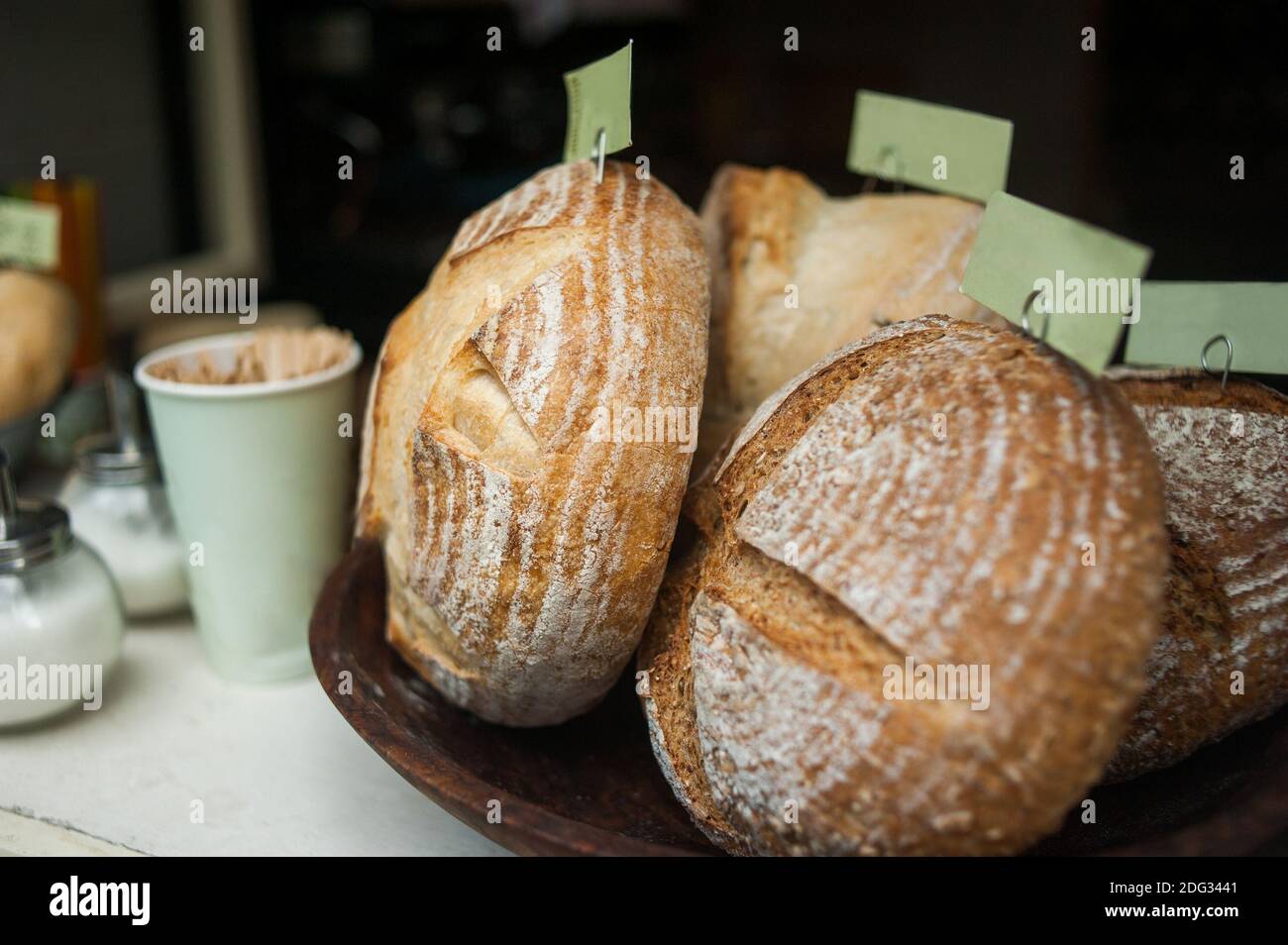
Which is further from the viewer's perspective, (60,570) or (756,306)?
(756,306)

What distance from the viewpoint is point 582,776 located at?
3.70 ft

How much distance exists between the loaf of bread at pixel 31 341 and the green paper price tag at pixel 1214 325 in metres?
1.68

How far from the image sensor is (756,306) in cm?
134

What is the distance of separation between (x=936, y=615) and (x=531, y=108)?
143 inches

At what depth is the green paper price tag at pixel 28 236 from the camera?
190 centimetres

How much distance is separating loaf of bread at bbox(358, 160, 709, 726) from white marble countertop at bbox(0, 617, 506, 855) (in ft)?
0.52

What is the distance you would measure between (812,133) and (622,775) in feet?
13.0

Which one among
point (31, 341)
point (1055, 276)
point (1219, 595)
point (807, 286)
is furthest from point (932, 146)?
point (31, 341)

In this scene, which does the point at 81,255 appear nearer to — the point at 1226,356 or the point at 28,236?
the point at 28,236

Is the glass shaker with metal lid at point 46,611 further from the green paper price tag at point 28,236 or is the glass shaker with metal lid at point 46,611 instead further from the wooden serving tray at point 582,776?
the green paper price tag at point 28,236

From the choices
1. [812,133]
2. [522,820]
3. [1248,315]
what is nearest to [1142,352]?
[1248,315]

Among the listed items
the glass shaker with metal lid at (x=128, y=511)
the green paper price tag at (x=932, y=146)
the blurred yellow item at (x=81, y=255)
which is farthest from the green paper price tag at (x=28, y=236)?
the green paper price tag at (x=932, y=146)
